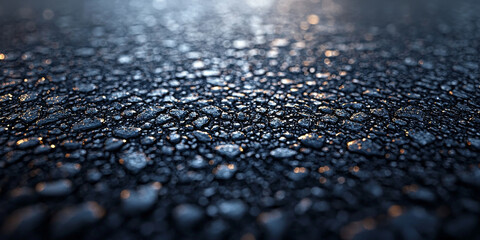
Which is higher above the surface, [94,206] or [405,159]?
[94,206]

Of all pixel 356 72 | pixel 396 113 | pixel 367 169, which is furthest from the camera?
pixel 356 72

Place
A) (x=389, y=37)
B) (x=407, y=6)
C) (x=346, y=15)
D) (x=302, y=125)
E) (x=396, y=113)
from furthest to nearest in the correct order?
1. (x=407, y=6)
2. (x=346, y=15)
3. (x=389, y=37)
4. (x=396, y=113)
5. (x=302, y=125)

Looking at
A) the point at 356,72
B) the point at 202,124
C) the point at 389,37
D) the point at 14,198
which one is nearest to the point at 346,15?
the point at 389,37

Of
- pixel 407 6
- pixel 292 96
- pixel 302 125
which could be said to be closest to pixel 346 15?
pixel 407 6

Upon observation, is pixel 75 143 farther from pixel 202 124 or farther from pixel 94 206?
pixel 202 124

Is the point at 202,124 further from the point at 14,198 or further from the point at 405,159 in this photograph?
the point at 405,159

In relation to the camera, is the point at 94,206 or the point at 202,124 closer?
the point at 94,206
